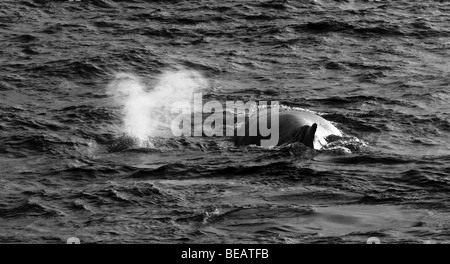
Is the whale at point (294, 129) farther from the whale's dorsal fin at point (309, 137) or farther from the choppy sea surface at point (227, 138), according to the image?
the choppy sea surface at point (227, 138)

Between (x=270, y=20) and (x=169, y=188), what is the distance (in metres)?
21.6

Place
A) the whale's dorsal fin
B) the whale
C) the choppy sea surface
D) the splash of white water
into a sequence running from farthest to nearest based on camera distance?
the splash of white water
the whale
the whale's dorsal fin
the choppy sea surface

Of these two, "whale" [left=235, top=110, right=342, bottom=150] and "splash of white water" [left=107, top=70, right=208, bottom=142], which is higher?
"whale" [left=235, top=110, right=342, bottom=150]

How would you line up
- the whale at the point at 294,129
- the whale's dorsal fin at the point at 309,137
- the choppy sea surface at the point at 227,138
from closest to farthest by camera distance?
the choppy sea surface at the point at 227,138
the whale's dorsal fin at the point at 309,137
the whale at the point at 294,129

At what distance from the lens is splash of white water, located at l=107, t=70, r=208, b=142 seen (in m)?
27.4

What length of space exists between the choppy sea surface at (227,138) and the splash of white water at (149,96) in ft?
1.18

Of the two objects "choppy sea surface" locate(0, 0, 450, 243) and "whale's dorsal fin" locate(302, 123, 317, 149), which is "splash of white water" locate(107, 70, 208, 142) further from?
"whale's dorsal fin" locate(302, 123, 317, 149)

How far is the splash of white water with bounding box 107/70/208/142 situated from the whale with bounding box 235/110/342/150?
271cm

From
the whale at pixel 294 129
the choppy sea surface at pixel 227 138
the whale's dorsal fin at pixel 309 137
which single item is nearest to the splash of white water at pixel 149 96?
the choppy sea surface at pixel 227 138

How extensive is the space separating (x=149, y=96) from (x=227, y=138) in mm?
5816

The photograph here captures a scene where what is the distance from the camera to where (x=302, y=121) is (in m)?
25.2

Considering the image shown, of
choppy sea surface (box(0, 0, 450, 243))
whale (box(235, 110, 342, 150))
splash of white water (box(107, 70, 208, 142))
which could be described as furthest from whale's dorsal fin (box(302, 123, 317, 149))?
splash of white water (box(107, 70, 208, 142))

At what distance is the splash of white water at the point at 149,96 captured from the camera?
1080 inches
